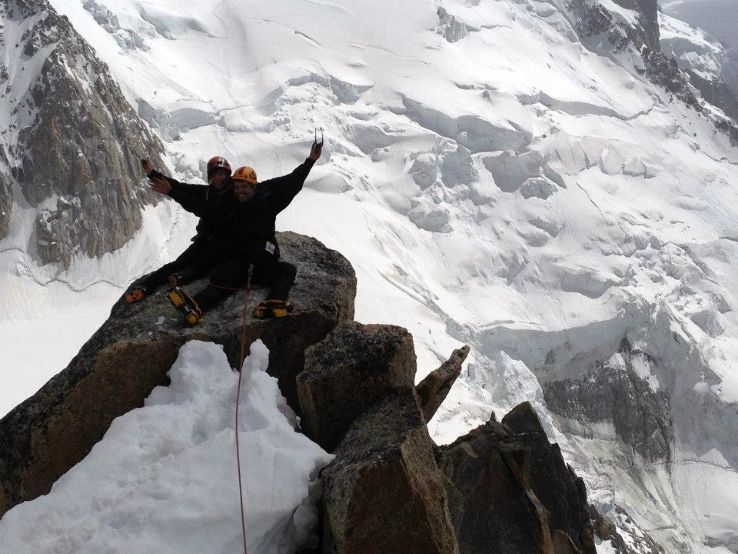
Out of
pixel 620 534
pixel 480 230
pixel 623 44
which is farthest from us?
pixel 623 44

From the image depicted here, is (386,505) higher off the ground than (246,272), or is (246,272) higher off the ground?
(386,505)

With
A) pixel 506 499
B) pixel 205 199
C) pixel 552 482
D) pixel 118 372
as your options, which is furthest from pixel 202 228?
pixel 552 482

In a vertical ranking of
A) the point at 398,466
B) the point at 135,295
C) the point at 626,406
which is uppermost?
the point at 398,466

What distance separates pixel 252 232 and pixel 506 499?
3.57 m

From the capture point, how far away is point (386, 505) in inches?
135

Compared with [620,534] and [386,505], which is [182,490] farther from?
[620,534]

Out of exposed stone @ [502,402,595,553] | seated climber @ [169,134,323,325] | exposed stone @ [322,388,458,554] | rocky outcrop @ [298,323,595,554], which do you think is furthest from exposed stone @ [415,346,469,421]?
exposed stone @ [502,402,595,553]

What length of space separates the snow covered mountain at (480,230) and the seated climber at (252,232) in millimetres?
23711

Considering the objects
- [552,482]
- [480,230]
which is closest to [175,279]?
[552,482]

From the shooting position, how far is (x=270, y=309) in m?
5.05

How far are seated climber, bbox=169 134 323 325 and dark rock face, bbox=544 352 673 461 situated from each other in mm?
39850

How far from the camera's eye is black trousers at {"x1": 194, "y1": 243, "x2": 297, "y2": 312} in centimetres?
534

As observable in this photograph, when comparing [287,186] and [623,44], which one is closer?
[287,186]

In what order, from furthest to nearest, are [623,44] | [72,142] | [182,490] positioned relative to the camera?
1. [623,44]
2. [72,142]
3. [182,490]
